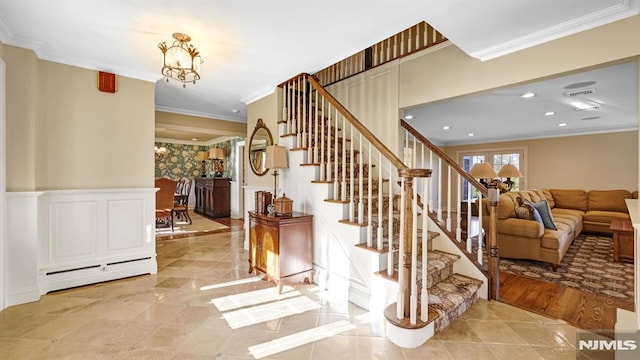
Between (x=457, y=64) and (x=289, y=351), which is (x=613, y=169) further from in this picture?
(x=289, y=351)

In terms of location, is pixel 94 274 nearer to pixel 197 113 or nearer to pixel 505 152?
pixel 197 113

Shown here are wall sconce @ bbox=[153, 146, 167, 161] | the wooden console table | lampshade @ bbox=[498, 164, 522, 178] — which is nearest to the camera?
the wooden console table

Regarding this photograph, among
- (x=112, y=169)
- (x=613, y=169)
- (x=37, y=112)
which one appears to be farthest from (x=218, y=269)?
(x=613, y=169)

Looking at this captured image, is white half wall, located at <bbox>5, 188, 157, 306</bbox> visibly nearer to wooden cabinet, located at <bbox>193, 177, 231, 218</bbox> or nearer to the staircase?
the staircase

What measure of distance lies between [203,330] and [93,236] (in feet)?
6.38

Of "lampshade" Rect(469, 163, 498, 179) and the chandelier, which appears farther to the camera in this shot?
"lampshade" Rect(469, 163, 498, 179)

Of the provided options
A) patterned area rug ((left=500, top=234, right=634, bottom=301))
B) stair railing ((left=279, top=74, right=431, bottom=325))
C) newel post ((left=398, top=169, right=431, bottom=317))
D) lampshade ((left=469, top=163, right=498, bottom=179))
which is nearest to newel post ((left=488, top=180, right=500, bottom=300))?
stair railing ((left=279, top=74, right=431, bottom=325))

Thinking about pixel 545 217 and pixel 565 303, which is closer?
pixel 565 303

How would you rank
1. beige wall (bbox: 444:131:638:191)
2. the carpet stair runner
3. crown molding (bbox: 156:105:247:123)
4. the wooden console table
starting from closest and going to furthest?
the carpet stair runner, the wooden console table, crown molding (bbox: 156:105:247:123), beige wall (bbox: 444:131:638:191)

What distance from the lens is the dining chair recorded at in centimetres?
529

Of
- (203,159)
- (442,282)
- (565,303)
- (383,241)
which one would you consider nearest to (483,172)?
(565,303)

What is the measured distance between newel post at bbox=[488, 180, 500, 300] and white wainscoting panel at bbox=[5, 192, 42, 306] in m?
4.39

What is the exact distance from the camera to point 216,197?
7344 mm

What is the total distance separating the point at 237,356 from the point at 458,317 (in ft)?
5.90
